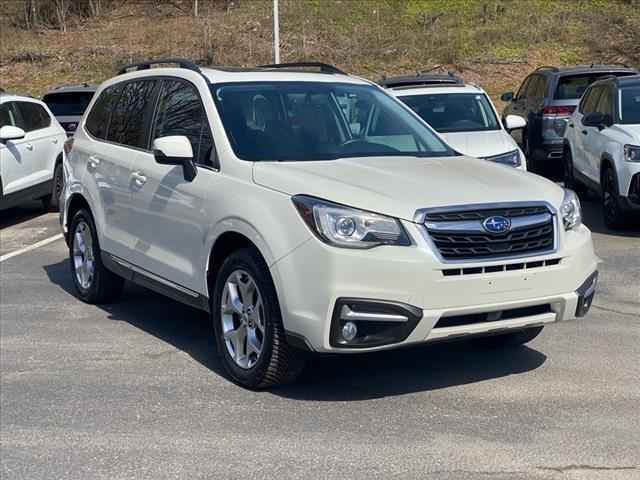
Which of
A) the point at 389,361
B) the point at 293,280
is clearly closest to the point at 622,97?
the point at 389,361

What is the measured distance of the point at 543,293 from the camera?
5648 millimetres

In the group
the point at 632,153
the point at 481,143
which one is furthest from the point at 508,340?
the point at 481,143

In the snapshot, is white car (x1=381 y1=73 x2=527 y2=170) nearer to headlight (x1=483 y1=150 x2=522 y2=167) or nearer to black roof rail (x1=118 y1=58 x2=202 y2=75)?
headlight (x1=483 y1=150 x2=522 y2=167)

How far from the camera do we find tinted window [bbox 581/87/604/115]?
13.0 meters

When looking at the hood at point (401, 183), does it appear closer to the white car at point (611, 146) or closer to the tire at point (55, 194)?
the white car at point (611, 146)

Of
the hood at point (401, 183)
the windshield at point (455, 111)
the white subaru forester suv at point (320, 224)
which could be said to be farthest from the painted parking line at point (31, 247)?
the hood at point (401, 183)

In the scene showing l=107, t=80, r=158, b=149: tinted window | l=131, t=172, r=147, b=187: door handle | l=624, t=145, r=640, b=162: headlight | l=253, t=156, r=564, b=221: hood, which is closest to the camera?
l=253, t=156, r=564, b=221: hood

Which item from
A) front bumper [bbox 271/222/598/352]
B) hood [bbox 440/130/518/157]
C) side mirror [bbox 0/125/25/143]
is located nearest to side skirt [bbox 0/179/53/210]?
side mirror [bbox 0/125/25/143]

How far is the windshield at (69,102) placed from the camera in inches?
737

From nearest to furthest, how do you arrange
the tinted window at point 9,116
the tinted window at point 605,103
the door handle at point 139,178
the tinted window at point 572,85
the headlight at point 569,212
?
1. the headlight at point 569,212
2. the door handle at point 139,178
3. the tinted window at point 605,103
4. the tinted window at point 9,116
5. the tinted window at point 572,85

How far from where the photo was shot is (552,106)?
1584cm

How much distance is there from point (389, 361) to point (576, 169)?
7.52m

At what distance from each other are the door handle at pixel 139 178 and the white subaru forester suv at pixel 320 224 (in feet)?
0.05

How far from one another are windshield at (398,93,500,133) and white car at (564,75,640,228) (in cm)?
122
